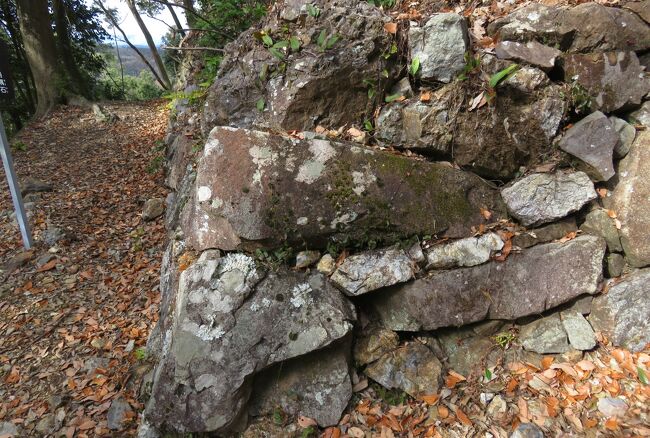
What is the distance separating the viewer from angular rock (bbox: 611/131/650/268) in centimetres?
361

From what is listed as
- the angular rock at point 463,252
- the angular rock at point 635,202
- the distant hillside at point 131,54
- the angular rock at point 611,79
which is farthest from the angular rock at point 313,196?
the distant hillside at point 131,54

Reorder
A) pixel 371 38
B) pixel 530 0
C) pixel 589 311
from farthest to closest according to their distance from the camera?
pixel 530 0 → pixel 371 38 → pixel 589 311

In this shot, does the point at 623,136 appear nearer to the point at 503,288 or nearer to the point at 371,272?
the point at 503,288

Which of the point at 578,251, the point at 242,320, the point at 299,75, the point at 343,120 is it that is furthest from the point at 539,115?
the point at 242,320

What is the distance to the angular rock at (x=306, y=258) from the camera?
375 cm

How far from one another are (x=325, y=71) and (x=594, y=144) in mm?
2848

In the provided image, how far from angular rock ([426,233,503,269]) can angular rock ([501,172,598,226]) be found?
41cm

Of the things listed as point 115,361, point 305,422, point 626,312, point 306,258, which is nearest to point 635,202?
point 626,312

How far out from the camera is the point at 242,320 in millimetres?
3504

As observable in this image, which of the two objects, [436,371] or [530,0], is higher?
[530,0]

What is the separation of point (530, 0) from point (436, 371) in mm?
4449

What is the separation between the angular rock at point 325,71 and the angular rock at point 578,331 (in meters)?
2.92

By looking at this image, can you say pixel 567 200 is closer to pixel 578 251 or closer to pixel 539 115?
pixel 578 251

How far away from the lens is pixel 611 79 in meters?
4.01
